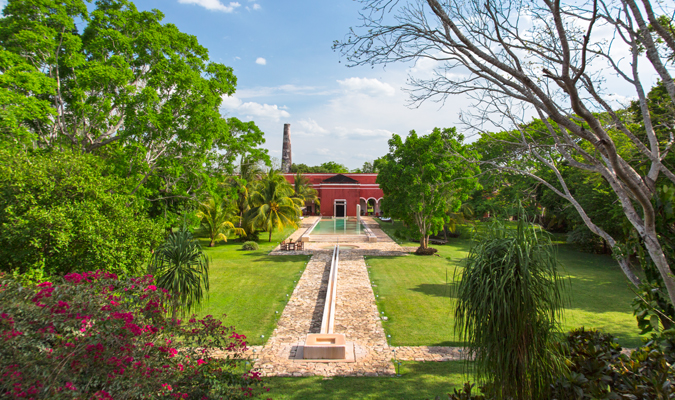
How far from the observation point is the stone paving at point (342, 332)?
598 centimetres

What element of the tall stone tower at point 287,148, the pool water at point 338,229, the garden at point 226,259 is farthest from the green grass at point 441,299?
the tall stone tower at point 287,148

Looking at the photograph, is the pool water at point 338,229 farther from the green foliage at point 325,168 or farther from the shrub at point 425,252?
the green foliage at point 325,168

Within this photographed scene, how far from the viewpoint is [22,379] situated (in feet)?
8.57

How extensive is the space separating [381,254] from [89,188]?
44.2ft

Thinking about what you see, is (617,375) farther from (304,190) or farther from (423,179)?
(304,190)

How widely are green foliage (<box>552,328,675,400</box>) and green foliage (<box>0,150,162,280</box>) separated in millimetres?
7229

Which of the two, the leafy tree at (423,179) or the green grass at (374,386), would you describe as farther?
the leafy tree at (423,179)

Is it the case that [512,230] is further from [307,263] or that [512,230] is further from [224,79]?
[224,79]

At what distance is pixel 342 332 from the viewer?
303 inches

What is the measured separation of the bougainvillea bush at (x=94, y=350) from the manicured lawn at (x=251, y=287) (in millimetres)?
3355

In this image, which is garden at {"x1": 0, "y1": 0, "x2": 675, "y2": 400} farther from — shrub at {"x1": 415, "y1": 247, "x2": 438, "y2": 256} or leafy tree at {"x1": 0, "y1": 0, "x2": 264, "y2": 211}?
shrub at {"x1": 415, "y1": 247, "x2": 438, "y2": 256}

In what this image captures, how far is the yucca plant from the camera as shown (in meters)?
3.65

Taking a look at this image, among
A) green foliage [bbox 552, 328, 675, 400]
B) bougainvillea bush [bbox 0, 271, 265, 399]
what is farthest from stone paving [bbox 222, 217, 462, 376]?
green foliage [bbox 552, 328, 675, 400]

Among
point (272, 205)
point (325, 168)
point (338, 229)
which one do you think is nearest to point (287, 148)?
point (325, 168)
